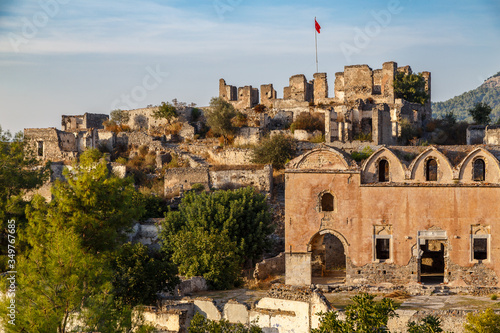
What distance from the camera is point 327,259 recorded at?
2831 centimetres

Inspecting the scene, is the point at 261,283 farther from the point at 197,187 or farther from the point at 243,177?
the point at 243,177

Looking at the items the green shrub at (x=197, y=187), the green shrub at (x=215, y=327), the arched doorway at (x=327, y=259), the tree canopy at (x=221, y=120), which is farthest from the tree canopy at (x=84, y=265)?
the tree canopy at (x=221, y=120)

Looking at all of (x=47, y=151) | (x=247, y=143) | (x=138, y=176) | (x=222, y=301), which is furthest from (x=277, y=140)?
(x=222, y=301)

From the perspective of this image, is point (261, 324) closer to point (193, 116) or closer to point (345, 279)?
point (345, 279)

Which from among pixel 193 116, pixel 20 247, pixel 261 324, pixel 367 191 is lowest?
pixel 261 324

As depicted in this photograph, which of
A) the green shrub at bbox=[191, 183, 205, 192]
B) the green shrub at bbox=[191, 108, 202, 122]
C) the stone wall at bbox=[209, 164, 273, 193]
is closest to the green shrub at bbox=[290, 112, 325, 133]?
the stone wall at bbox=[209, 164, 273, 193]

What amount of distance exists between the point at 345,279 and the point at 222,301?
5.02 metres

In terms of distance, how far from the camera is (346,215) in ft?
78.6

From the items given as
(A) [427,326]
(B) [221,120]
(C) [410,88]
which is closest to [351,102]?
(C) [410,88]

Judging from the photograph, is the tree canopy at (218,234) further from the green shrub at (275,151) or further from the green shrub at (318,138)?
the green shrub at (318,138)

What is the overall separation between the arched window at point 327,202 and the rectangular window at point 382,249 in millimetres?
2047

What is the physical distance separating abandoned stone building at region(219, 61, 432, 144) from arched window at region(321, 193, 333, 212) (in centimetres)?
1389

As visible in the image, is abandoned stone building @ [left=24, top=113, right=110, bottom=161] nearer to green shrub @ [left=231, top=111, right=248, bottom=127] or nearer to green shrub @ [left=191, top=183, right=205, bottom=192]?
green shrub @ [left=231, top=111, right=248, bottom=127]

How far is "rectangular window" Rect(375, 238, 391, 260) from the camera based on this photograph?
2411cm
